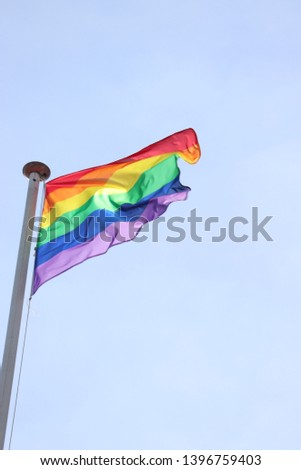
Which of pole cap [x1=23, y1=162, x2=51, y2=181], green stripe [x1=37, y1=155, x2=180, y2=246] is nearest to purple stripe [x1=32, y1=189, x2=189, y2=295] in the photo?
green stripe [x1=37, y1=155, x2=180, y2=246]

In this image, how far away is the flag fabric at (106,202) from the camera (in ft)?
52.3

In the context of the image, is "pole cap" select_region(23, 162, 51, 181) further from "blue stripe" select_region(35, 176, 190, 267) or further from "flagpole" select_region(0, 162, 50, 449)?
"blue stripe" select_region(35, 176, 190, 267)

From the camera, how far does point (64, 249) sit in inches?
629

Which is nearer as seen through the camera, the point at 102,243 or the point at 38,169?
the point at 102,243

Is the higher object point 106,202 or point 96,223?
point 106,202

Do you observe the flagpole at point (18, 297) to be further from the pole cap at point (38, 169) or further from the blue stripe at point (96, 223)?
the blue stripe at point (96, 223)

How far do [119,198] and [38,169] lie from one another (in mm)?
1808

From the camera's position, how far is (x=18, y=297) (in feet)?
47.1

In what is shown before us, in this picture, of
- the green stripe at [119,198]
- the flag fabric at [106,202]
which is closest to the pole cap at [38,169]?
the flag fabric at [106,202]

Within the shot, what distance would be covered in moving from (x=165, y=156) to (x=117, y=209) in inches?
64.6

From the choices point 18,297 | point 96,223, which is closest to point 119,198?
point 96,223

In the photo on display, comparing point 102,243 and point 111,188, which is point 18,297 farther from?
point 111,188

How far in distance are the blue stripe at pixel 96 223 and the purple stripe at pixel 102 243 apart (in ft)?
0.27

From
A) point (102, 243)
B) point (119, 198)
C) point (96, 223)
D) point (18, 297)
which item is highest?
point (119, 198)
